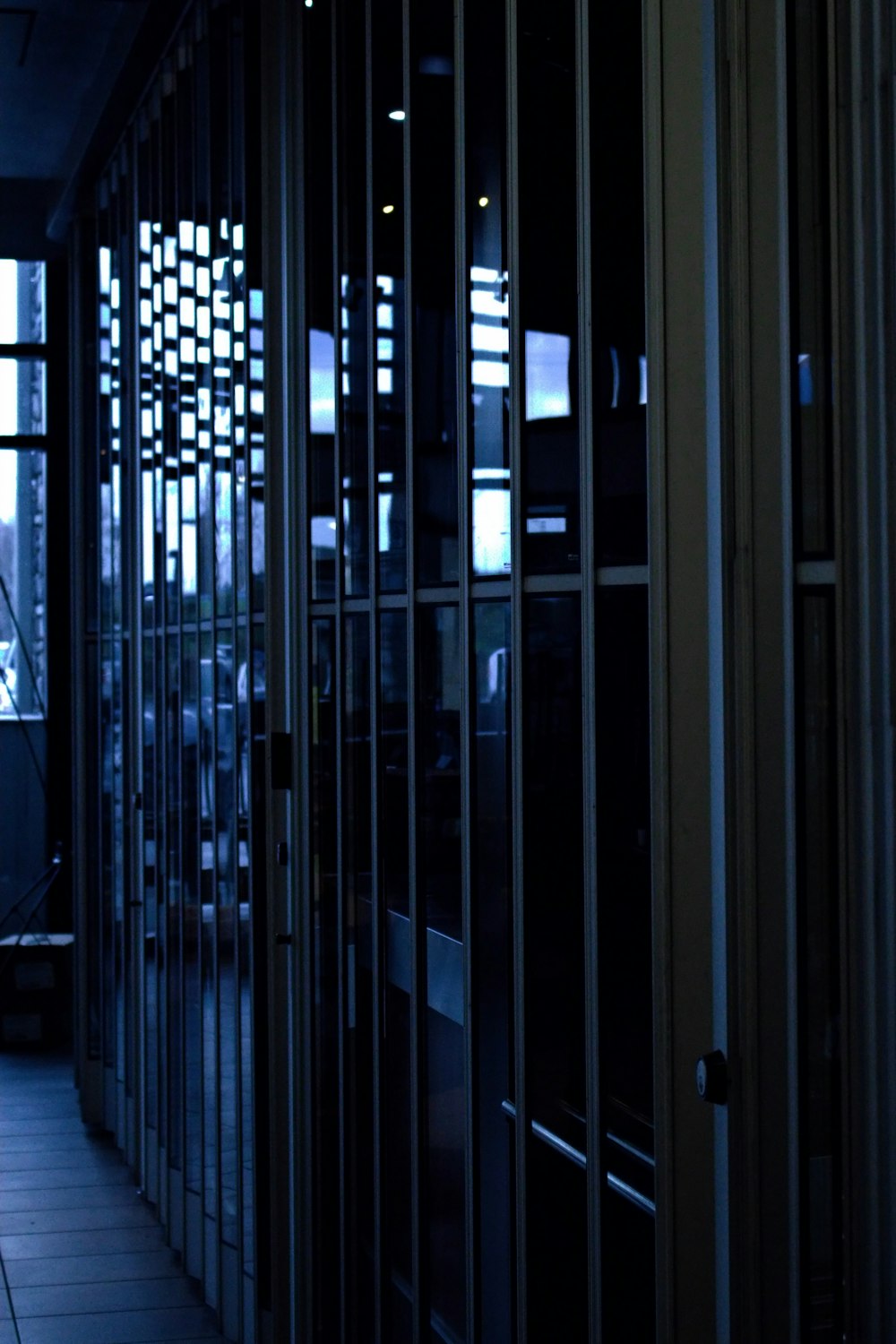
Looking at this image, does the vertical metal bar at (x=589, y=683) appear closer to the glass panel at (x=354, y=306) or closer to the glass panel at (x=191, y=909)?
the glass panel at (x=354, y=306)

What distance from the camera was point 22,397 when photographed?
265 inches

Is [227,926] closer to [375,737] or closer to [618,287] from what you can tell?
[375,737]

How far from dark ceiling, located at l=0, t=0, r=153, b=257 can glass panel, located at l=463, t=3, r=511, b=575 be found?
1970mm

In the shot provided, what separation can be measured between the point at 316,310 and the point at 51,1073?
3776 millimetres

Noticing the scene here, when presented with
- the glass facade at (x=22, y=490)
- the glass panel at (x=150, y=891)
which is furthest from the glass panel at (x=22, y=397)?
the glass panel at (x=150, y=891)

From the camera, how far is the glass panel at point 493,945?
1.87m

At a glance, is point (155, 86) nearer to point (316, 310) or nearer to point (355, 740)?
point (316, 310)

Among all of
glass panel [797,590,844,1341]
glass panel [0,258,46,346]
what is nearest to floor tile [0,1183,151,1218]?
glass panel [797,590,844,1341]

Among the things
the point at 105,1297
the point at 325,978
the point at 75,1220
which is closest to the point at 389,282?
the point at 325,978

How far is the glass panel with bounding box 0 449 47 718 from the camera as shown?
6.68 metres

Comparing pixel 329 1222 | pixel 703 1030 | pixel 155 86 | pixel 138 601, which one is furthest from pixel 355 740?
pixel 155 86

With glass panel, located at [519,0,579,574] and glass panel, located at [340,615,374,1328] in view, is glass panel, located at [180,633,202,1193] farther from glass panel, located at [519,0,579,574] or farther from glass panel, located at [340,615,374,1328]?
glass panel, located at [519,0,579,574]

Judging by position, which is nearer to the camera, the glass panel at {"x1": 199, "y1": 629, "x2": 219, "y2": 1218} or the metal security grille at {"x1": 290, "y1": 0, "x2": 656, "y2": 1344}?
the metal security grille at {"x1": 290, "y1": 0, "x2": 656, "y2": 1344}

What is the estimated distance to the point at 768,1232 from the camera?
4.37 ft
